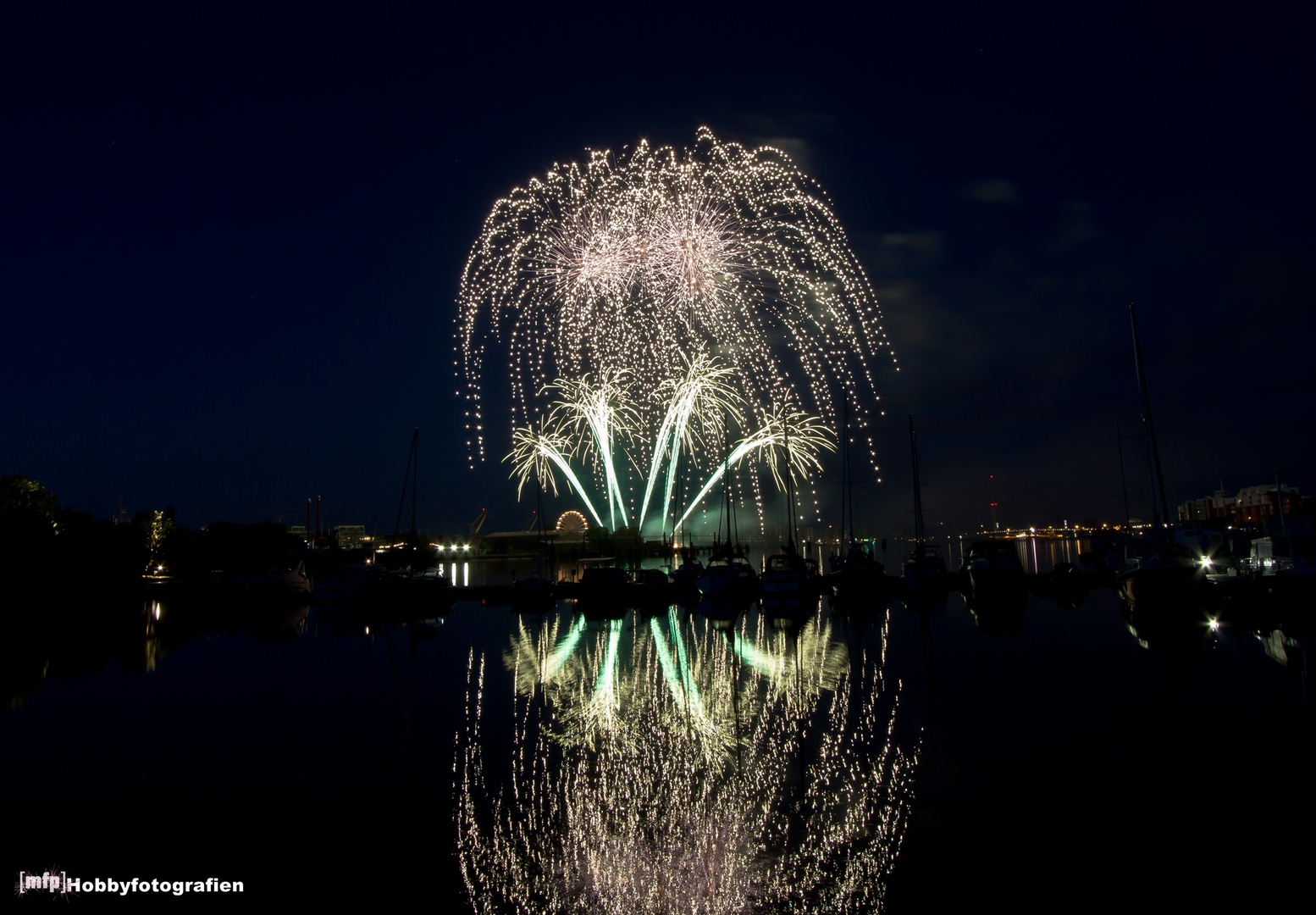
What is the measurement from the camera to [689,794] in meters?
10.9

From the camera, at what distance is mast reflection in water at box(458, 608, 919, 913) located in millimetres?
7961

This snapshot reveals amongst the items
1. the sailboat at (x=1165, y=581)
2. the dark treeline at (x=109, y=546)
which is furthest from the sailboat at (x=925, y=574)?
the dark treeline at (x=109, y=546)

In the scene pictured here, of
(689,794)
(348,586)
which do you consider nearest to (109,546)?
(348,586)

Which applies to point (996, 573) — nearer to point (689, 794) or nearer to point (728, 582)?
point (728, 582)

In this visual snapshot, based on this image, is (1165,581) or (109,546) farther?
(109,546)

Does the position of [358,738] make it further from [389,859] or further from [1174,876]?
[1174,876]

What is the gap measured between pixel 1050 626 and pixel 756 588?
72.6ft

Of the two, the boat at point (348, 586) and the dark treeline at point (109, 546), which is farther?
the dark treeline at point (109, 546)

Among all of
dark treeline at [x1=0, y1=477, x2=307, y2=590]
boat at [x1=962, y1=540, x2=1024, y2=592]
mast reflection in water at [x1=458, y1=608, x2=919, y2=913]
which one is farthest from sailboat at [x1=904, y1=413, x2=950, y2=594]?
dark treeline at [x1=0, y1=477, x2=307, y2=590]

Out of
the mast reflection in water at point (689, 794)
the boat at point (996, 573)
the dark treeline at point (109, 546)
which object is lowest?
the mast reflection in water at point (689, 794)

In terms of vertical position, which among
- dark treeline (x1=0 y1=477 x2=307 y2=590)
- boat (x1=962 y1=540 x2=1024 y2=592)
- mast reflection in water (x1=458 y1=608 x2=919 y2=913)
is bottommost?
mast reflection in water (x1=458 y1=608 x2=919 y2=913)

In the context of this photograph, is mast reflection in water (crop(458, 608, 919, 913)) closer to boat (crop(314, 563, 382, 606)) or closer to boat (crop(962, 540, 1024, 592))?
boat (crop(962, 540, 1024, 592))

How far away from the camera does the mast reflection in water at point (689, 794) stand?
26.1ft

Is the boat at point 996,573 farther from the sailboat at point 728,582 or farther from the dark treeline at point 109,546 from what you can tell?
the dark treeline at point 109,546
